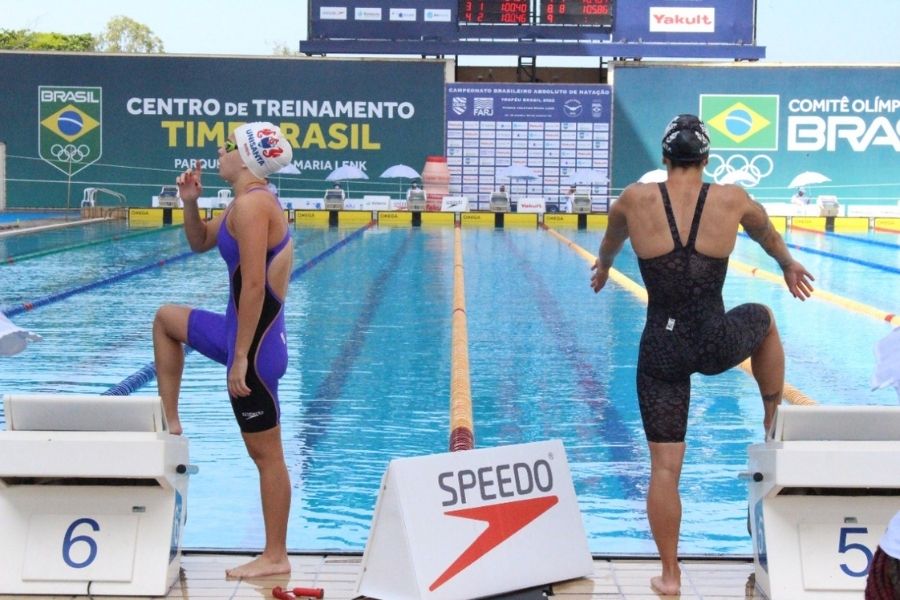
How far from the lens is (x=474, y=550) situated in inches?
141

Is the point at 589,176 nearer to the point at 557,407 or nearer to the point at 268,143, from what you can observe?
the point at 557,407

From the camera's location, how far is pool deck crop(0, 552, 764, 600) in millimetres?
3623

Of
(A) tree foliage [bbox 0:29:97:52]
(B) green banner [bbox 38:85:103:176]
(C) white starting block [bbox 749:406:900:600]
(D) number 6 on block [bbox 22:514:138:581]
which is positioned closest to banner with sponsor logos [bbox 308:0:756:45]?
(B) green banner [bbox 38:85:103:176]

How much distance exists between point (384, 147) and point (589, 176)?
472 cm

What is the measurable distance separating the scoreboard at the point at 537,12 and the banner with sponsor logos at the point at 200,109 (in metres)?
2.58

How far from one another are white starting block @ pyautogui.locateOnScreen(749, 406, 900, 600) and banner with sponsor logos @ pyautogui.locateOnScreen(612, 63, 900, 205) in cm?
2799

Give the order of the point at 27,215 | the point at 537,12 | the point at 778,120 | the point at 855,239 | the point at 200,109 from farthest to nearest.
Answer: the point at 200,109
the point at 778,120
the point at 27,215
the point at 537,12
the point at 855,239

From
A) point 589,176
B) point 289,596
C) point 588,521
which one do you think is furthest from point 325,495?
point 589,176

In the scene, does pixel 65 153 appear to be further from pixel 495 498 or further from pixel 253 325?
pixel 495 498

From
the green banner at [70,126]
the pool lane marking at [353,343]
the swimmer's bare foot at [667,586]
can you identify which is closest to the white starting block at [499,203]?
the green banner at [70,126]

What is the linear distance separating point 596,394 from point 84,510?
14.3 ft

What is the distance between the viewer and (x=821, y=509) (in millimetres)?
3609

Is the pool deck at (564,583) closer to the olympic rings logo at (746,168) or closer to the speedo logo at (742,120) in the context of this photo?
the olympic rings logo at (746,168)

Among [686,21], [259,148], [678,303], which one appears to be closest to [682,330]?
[678,303]
